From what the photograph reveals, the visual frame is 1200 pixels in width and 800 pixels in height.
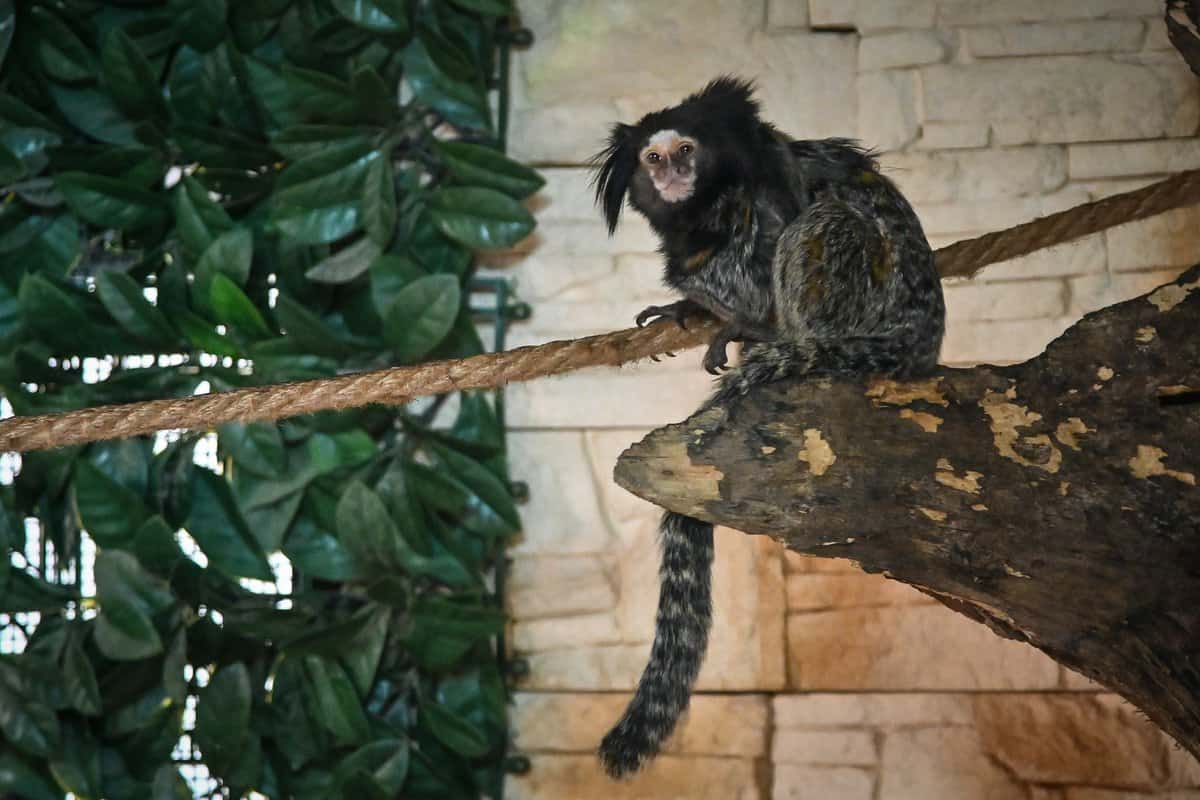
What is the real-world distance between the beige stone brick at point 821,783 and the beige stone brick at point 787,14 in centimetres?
158

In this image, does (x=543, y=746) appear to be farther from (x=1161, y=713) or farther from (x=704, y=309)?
(x=1161, y=713)

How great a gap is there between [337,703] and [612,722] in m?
0.56

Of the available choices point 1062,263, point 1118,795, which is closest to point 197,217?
point 1062,263

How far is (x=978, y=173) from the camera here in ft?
8.48

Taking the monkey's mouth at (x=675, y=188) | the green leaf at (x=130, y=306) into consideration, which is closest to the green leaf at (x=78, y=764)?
the green leaf at (x=130, y=306)

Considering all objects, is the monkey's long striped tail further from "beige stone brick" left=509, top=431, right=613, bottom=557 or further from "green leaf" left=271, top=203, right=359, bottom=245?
"green leaf" left=271, top=203, right=359, bottom=245

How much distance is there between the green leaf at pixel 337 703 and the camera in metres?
2.41

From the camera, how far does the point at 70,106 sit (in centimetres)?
275

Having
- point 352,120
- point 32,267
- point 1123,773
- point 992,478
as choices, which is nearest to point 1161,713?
point 992,478

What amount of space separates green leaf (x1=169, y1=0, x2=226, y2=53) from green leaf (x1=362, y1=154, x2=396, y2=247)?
49cm

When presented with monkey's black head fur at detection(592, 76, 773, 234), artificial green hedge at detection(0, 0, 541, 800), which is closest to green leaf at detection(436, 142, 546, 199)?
artificial green hedge at detection(0, 0, 541, 800)

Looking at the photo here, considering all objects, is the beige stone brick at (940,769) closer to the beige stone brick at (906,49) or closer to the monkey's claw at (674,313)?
the monkey's claw at (674,313)

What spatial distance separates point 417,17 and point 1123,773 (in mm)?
2139

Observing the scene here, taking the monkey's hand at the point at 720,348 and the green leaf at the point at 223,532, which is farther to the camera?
the green leaf at the point at 223,532
